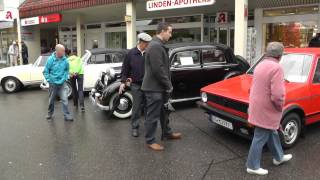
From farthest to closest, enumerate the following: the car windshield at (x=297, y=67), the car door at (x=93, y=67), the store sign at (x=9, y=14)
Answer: the store sign at (x=9, y=14), the car door at (x=93, y=67), the car windshield at (x=297, y=67)

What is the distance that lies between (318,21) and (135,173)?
11.2m

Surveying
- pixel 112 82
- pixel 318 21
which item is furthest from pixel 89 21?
pixel 112 82

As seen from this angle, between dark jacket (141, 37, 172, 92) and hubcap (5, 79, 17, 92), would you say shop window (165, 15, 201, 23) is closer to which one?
hubcap (5, 79, 17, 92)

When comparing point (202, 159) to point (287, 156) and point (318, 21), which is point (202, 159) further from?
point (318, 21)

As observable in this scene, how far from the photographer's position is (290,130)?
5418mm

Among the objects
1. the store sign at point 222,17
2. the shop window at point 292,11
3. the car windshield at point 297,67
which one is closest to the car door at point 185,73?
the car windshield at point 297,67

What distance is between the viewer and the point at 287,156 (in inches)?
192

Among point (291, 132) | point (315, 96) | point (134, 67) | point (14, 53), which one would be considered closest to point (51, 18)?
point (14, 53)

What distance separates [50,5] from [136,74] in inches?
529

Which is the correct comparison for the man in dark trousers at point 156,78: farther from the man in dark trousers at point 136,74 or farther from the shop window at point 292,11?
the shop window at point 292,11

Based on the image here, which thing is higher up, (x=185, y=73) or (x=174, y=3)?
(x=174, y=3)

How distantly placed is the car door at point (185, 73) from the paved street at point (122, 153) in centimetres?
74

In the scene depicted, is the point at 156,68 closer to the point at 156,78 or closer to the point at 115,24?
the point at 156,78

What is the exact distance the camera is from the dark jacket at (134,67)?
6176 mm
